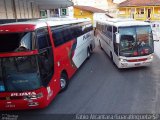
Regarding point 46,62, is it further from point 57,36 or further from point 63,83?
point 63,83

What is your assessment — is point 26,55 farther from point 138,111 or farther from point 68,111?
point 138,111

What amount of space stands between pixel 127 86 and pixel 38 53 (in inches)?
193

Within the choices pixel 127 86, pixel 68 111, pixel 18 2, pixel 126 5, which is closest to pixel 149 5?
pixel 126 5

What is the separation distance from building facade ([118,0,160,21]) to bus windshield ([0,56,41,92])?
4540 cm

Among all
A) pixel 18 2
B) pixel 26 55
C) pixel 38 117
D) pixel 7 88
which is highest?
pixel 18 2

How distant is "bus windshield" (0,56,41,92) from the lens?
25.7 feet

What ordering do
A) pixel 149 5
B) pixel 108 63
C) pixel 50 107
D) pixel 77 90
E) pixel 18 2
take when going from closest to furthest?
pixel 50 107
pixel 77 90
pixel 108 63
pixel 18 2
pixel 149 5

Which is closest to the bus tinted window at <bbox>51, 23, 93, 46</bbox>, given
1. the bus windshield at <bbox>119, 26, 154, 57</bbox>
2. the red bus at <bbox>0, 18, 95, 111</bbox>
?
the red bus at <bbox>0, 18, 95, 111</bbox>

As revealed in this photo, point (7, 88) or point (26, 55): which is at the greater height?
point (26, 55)

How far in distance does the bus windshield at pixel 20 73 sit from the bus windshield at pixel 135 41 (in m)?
6.26

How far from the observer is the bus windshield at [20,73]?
785cm

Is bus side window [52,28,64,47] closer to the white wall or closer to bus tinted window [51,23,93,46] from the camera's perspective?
bus tinted window [51,23,93,46]

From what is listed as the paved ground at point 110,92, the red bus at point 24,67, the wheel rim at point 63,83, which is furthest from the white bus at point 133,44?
the red bus at point 24,67

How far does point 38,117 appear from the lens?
8570 mm
